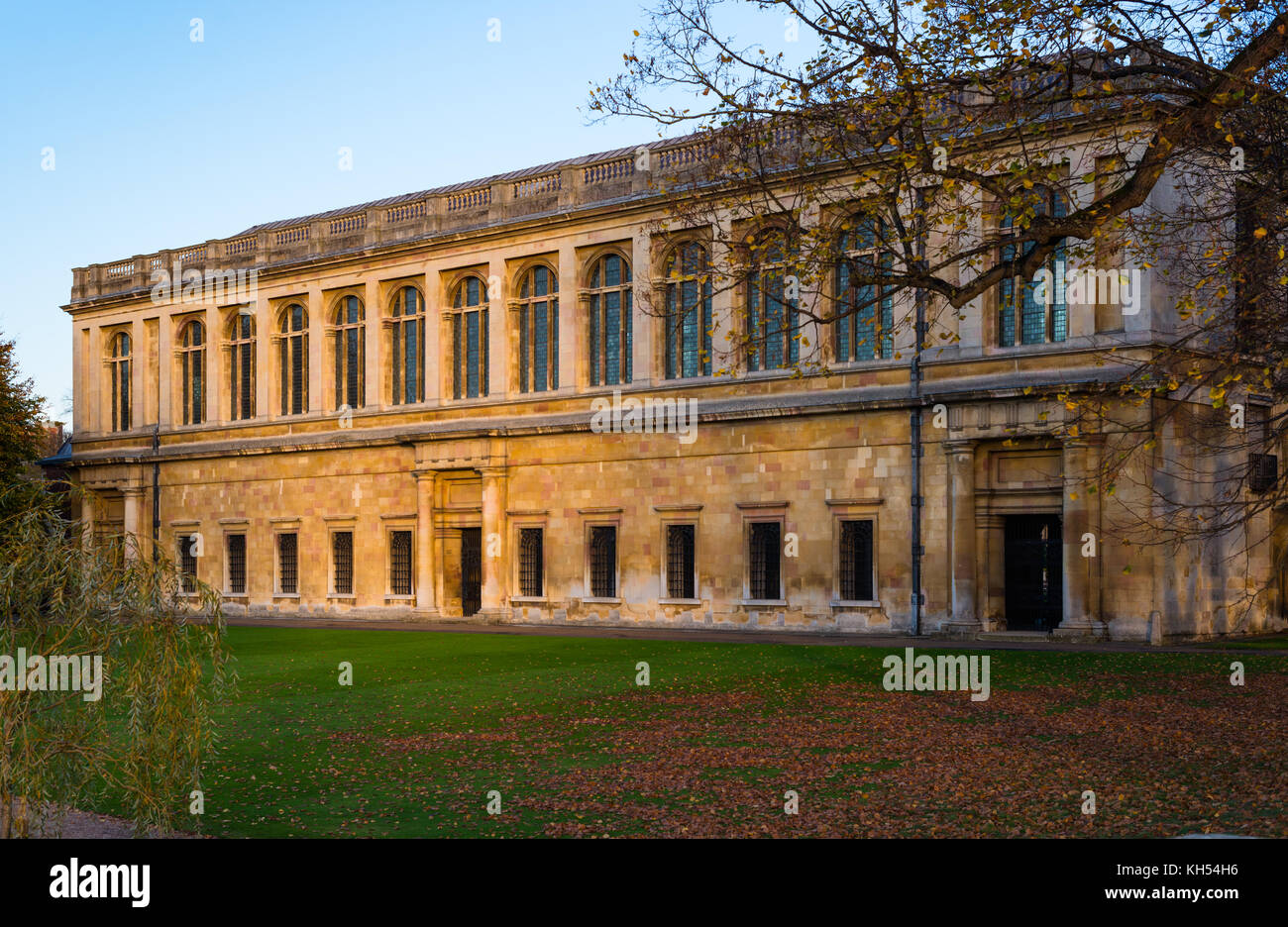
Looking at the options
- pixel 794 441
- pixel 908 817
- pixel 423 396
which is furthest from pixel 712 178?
pixel 423 396

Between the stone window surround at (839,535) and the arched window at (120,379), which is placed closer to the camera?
the stone window surround at (839,535)

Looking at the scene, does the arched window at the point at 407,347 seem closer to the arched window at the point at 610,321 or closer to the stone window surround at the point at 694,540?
the arched window at the point at 610,321

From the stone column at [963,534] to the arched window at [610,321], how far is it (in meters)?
11.9

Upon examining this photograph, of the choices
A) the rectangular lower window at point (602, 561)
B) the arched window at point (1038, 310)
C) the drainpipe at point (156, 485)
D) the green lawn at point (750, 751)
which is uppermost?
the arched window at point (1038, 310)

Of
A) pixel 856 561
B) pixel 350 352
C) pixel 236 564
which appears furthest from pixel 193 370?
pixel 856 561

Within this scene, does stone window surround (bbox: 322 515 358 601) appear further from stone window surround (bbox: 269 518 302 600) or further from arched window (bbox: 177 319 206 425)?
arched window (bbox: 177 319 206 425)

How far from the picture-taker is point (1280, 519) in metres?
35.6

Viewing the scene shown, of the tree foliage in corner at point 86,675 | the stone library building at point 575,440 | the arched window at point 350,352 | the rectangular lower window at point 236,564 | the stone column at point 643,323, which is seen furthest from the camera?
the rectangular lower window at point 236,564

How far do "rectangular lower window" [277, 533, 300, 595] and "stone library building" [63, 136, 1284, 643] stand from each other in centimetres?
10

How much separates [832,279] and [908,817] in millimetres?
26224

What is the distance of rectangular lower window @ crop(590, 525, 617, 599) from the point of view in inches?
1618

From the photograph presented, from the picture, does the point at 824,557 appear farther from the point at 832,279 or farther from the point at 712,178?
the point at 712,178

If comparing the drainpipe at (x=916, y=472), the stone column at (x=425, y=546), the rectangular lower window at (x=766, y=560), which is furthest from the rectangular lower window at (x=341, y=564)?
the drainpipe at (x=916, y=472)

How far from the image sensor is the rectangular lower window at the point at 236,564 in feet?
168
